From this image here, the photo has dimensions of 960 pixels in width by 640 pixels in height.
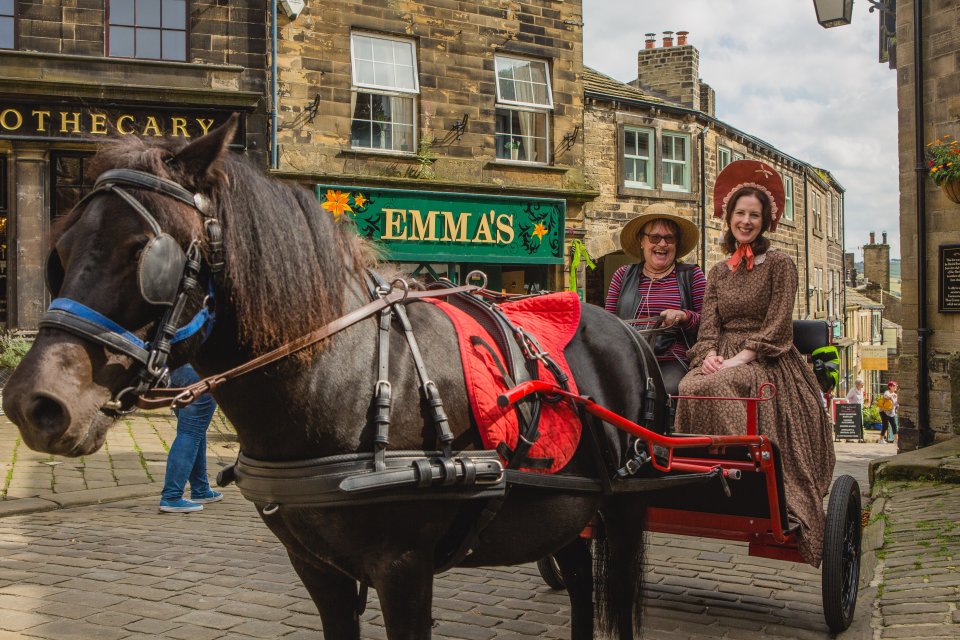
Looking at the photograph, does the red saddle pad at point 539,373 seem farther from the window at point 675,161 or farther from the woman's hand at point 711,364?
the window at point 675,161

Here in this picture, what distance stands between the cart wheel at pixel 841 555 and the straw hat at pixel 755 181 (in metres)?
1.44

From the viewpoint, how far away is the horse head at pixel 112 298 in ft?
6.51

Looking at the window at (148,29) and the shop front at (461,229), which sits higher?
the window at (148,29)

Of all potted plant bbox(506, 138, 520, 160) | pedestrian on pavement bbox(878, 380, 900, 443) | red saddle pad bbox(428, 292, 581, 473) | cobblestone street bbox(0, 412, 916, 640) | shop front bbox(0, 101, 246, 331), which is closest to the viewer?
red saddle pad bbox(428, 292, 581, 473)

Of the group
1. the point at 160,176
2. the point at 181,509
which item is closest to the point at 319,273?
the point at 160,176

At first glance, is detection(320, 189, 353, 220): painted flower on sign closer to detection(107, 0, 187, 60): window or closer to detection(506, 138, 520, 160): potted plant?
detection(107, 0, 187, 60): window

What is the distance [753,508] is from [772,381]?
0.64 m

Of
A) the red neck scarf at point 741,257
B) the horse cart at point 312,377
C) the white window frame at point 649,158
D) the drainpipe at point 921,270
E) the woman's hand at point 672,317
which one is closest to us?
the horse cart at point 312,377

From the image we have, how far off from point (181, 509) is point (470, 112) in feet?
34.9

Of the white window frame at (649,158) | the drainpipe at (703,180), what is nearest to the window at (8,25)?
the white window frame at (649,158)

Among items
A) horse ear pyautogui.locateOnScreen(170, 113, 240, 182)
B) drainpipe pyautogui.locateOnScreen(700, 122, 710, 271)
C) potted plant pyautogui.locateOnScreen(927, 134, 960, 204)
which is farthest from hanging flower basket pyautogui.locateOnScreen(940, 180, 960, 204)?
drainpipe pyautogui.locateOnScreen(700, 122, 710, 271)

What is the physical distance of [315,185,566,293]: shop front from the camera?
15281 mm

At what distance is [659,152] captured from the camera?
2006 centimetres

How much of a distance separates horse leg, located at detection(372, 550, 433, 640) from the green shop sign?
1269 centimetres
